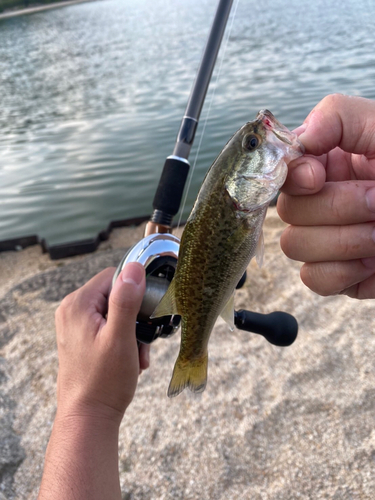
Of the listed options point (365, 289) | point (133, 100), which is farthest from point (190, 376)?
point (133, 100)

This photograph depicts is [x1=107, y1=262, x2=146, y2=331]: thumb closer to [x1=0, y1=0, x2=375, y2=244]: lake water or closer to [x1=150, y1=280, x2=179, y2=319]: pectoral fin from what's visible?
[x1=150, y1=280, x2=179, y2=319]: pectoral fin

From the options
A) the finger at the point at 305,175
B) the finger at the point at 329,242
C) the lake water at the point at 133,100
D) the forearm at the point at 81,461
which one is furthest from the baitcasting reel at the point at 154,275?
the lake water at the point at 133,100

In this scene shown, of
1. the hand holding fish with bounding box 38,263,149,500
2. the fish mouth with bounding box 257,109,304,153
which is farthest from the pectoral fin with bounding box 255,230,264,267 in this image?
the hand holding fish with bounding box 38,263,149,500

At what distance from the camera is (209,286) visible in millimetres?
1618

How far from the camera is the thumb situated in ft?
5.05

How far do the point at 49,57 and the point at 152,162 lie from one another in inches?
704

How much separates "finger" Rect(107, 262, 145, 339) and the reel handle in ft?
1.66

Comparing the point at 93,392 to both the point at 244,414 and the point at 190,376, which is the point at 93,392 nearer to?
the point at 190,376

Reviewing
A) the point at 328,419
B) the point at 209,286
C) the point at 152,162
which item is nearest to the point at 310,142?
the point at 209,286

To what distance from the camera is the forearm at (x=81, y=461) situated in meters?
1.57

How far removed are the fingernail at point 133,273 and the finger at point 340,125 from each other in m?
0.81

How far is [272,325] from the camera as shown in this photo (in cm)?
181

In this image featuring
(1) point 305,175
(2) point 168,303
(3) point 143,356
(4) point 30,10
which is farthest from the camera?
(4) point 30,10

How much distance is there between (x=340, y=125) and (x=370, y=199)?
304mm
